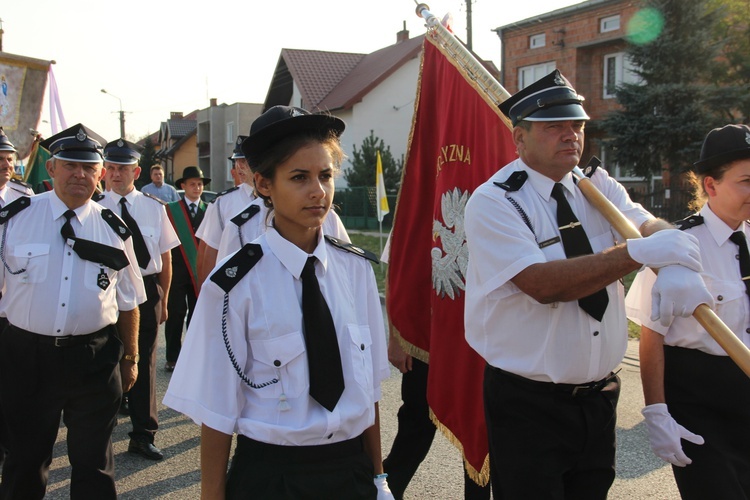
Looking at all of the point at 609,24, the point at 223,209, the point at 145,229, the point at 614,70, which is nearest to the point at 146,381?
the point at 145,229

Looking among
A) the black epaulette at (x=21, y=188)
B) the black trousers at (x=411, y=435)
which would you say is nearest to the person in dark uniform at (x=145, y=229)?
the black epaulette at (x=21, y=188)

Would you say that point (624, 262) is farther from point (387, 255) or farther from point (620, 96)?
point (620, 96)

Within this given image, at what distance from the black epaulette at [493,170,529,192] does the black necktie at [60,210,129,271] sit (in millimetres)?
2324

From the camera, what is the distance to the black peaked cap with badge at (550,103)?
2.79 meters

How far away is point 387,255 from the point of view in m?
4.42

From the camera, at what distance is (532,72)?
30406mm

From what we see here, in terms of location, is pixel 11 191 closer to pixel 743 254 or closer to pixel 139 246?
pixel 139 246

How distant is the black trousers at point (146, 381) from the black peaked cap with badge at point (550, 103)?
380cm

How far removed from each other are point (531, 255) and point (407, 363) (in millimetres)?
1752

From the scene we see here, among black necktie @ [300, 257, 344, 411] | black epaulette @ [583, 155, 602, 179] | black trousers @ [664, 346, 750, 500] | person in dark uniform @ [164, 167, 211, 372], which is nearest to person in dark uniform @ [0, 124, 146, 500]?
black necktie @ [300, 257, 344, 411]

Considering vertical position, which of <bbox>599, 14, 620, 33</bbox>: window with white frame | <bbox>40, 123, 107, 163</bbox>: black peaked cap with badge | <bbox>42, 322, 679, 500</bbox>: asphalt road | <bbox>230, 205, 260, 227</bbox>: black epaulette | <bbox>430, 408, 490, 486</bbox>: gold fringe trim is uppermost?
<bbox>599, 14, 620, 33</bbox>: window with white frame

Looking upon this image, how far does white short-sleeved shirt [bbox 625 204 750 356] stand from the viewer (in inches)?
122

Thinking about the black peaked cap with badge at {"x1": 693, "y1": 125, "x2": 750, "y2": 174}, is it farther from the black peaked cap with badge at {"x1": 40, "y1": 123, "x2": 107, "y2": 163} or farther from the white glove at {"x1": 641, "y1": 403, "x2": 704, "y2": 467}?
the black peaked cap with badge at {"x1": 40, "y1": 123, "x2": 107, "y2": 163}

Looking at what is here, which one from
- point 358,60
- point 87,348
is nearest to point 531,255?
point 87,348
